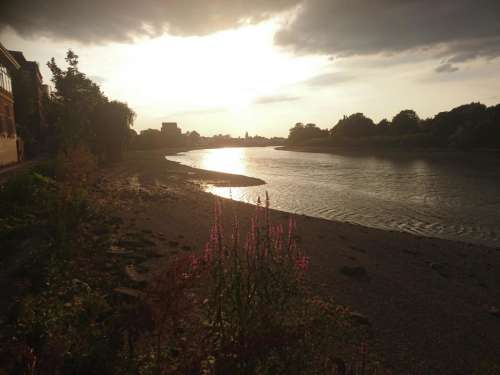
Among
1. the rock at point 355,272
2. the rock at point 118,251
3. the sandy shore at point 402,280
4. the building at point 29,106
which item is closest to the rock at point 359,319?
the sandy shore at point 402,280

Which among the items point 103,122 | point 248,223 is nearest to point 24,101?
point 103,122

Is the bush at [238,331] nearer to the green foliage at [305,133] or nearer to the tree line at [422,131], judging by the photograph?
the tree line at [422,131]

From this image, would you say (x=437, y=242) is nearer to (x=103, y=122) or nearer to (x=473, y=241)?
(x=473, y=241)

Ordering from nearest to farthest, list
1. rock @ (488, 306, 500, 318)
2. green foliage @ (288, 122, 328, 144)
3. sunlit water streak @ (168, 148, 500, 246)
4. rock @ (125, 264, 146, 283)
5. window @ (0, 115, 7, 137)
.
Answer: rock @ (125, 264, 146, 283) → rock @ (488, 306, 500, 318) → sunlit water streak @ (168, 148, 500, 246) → window @ (0, 115, 7, 137) → green foliage @ (288, 122, 328, 144)

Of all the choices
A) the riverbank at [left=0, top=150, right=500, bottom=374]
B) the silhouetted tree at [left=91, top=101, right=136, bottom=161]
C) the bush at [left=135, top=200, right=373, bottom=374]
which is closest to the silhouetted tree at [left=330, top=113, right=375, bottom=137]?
the silhouetted tree at [left=91, top=101, right=136, bottom=161]

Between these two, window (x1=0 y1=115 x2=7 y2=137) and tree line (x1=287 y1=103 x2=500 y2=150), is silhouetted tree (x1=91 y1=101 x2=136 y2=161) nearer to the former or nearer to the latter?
window (x1=0 y1=115 x2=7 y2=137)

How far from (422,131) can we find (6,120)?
10489 centimetres

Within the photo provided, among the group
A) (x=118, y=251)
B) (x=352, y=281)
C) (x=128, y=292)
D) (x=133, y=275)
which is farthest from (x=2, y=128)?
(x=352, y=281)

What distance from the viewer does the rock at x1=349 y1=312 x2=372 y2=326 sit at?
242 inches

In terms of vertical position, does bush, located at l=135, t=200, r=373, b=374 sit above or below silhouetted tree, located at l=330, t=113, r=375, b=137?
below

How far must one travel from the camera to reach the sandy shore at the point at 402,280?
5660 mm

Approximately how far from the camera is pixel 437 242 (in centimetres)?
1346

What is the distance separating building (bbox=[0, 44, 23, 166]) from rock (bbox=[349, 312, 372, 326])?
29069 mm

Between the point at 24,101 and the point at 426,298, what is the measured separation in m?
53.1
